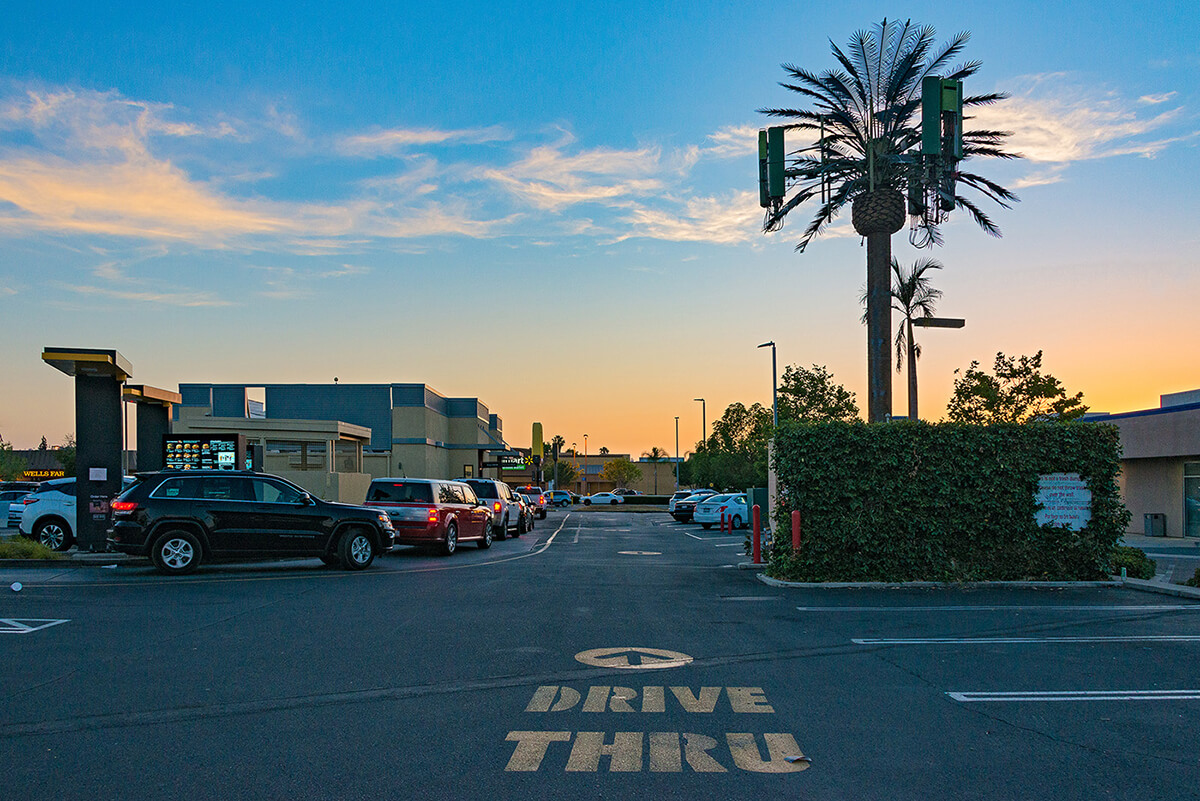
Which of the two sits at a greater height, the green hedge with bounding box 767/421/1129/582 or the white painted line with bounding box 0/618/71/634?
the green hedge with bounding box 767/421/1129/582

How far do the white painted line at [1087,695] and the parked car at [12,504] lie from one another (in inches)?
1126

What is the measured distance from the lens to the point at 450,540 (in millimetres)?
21688

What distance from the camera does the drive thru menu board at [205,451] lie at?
24391 mm

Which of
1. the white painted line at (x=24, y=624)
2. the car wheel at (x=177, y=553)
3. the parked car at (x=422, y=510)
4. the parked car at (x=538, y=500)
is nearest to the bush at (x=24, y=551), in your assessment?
the car wheel at (x=177, y=553)

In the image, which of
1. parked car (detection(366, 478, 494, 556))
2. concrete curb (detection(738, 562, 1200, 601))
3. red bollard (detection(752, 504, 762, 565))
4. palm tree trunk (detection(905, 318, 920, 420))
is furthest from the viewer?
palm tree trunk (detection(905, 318, 920, 420))

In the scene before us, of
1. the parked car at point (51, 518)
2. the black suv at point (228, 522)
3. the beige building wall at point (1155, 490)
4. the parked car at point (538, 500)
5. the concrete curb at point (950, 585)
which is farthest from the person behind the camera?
the parked car at point (538, 500)

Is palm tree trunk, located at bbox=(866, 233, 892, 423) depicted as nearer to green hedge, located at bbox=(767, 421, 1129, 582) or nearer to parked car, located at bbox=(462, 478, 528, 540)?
green hedge, located at bbox=(767, 421, 1129, 582)

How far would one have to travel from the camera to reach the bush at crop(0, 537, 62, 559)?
17344mm

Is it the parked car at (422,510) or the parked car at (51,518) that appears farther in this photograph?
the parked car at (422,510)

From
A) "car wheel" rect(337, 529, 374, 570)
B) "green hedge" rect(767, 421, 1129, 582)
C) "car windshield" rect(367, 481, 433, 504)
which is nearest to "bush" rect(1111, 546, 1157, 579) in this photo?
"green hedge" rect(767, 421, 1129, 582)

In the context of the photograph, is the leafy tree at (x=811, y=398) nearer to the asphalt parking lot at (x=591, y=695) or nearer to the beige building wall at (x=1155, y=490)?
the beige building wall at (x=1155, y=490)

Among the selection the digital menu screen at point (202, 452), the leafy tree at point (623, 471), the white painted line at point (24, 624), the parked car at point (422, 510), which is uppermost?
the digital menu screen at point (202, 452)

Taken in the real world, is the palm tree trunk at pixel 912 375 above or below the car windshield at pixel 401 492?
above

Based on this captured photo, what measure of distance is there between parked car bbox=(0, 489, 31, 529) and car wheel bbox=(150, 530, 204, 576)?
1541 cm
